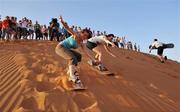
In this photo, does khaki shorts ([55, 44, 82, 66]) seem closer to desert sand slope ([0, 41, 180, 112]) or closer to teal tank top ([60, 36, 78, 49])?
teal tank top ([60, 36, 78, 49])

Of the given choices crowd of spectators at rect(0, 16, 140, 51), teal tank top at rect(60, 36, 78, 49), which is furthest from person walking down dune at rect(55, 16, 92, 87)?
crowd of spectators at rect(0, 16, 140, 51)

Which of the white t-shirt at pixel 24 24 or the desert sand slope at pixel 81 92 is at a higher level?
the white t-shirt at pixel 24 24

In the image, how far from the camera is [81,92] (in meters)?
9.05

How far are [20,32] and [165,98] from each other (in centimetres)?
1386

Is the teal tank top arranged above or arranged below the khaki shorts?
above

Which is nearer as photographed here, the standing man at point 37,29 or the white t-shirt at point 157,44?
the white t-shirt at point 157,44

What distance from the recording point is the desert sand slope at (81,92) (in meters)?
8.03

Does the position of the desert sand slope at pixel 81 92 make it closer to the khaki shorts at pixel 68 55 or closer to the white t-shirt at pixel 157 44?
the khaki shorts at pixel 68 55

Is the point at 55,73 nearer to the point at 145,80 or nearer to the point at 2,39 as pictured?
the point at 145,80

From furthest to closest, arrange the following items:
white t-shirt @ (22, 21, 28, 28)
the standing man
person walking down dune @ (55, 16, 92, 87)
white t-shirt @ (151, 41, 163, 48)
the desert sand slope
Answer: the standing man < white t-shirt @ (22, 21, 28, 28) < white t-shirt @ (151, 41, 163, 48) < person walking down dune @ (55, 16, 92, 87) < the desert sand slope

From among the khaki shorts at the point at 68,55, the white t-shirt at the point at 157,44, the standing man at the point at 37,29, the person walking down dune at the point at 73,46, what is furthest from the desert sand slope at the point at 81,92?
the standing man at the point at 37,29

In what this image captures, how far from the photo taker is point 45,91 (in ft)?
29.2

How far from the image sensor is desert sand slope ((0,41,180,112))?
26.3 ft

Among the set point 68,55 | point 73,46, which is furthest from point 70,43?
point 68,55
